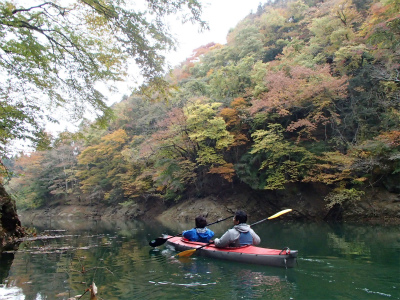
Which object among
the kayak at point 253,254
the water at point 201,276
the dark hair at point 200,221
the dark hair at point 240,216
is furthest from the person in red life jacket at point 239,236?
the dark hair at point 200,221

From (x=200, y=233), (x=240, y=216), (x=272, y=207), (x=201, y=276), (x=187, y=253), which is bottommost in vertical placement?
(x=201, y=276)

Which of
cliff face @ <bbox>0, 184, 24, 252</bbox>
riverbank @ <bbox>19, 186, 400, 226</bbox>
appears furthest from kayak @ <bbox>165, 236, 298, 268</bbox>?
riverbank @ <bbox>19, 186, 400, 226</bbox>

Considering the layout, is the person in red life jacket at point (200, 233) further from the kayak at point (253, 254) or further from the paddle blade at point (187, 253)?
the paddle blade at point (187, 253)

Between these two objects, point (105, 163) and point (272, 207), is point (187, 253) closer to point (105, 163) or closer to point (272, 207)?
point (272, 207)

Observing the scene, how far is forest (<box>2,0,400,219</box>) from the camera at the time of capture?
1249cm

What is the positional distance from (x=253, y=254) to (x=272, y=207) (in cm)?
1229

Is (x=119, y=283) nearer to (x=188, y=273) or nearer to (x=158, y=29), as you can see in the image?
(x=188, y=273)

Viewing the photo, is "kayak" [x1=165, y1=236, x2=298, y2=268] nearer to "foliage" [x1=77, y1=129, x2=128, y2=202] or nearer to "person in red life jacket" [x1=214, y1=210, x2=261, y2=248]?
"person in red life jacket" [x1=214, y1=210, x2=261, y2=248]

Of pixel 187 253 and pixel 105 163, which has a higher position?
pixel 105 163

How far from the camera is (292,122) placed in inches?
581

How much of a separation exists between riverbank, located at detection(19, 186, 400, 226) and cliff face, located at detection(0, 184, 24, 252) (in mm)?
11275

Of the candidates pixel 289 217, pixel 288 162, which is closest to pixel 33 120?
pixel 288 162

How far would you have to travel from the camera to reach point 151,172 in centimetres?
2050

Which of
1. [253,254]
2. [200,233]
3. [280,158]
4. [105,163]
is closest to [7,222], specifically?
[200,233]
